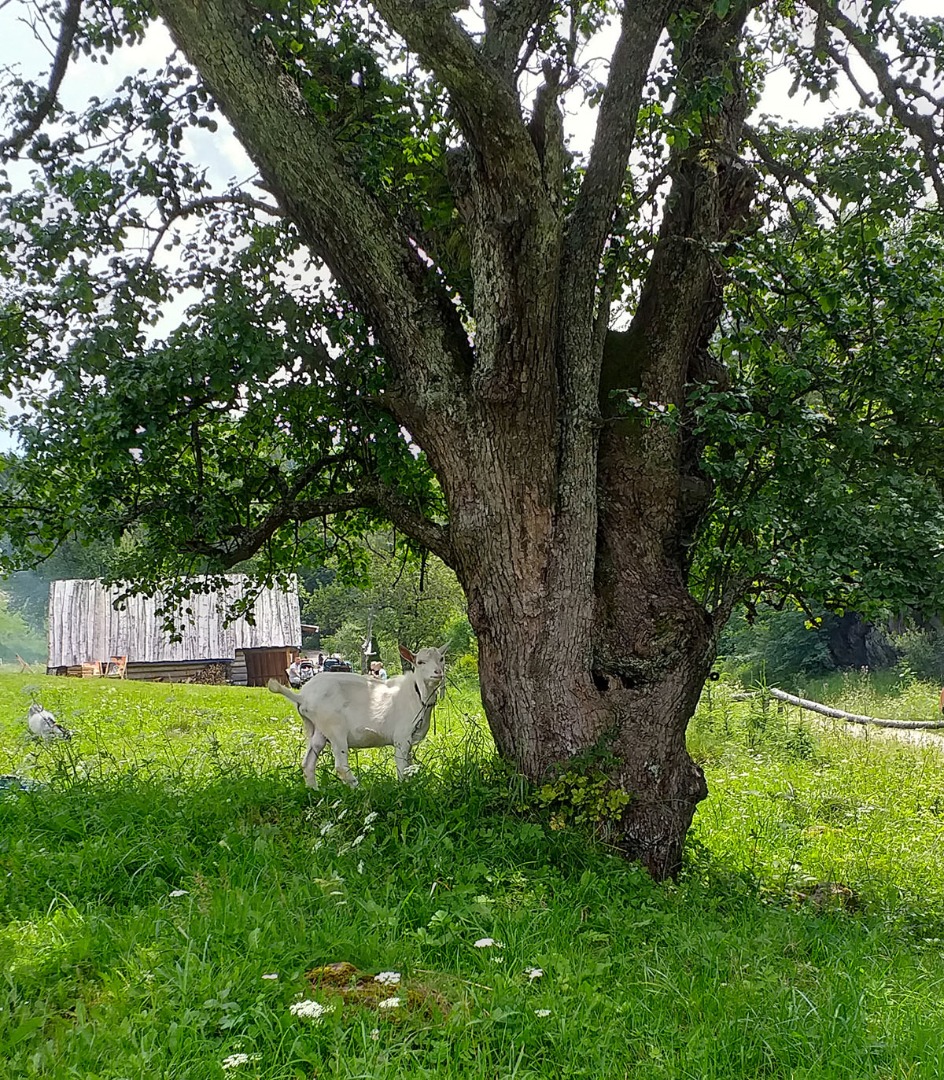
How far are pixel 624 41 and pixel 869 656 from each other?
30.4 m

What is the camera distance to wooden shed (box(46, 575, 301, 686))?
108 ft

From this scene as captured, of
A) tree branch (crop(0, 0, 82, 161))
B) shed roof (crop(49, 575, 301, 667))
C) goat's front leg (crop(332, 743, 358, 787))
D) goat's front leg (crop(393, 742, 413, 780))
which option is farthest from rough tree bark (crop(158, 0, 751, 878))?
shed roof (crop(49, 575, 301, 667))

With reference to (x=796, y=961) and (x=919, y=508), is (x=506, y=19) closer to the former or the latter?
(x=919, y=508)

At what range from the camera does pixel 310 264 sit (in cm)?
805

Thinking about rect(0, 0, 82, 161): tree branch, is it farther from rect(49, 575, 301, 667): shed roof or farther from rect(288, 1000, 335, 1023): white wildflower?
rect(49, 575, 301, 667): shed roof

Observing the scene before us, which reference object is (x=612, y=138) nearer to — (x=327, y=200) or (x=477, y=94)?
(x=477, y=94)

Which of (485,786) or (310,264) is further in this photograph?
(310,264)

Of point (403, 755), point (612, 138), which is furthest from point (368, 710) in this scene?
point (612, 138)

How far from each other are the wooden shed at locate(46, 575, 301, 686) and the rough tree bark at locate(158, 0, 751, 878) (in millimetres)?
27625

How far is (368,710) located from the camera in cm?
686

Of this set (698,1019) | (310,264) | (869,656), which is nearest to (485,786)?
(698,1019)

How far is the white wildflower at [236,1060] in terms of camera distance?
2900mm

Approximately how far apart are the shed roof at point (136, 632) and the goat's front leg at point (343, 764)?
26.7m

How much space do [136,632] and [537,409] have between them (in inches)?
1218
